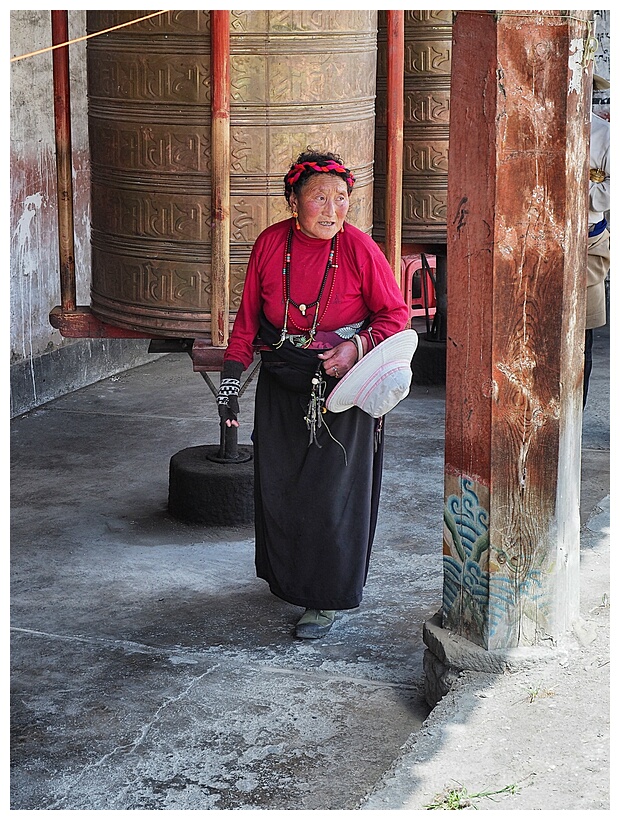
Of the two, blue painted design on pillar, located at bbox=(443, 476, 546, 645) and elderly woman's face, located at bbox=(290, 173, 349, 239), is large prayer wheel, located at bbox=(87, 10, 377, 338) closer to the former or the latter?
elderly woman's face, located at bbox=(290, 173, 349, 239)

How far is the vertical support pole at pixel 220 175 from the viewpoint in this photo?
467cm

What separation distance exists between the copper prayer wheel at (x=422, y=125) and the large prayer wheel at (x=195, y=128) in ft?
5.34

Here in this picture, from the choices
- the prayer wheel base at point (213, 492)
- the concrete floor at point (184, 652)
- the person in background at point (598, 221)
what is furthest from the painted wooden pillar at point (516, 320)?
the person in background at point (598, 221)

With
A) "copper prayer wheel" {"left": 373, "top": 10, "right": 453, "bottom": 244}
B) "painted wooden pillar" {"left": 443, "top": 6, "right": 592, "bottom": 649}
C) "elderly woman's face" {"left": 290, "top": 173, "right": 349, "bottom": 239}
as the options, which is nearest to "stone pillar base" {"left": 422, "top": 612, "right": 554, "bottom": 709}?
"painted wooden pillar" {"left": 443, "top": 6, "right": 592, "bottom": 649}

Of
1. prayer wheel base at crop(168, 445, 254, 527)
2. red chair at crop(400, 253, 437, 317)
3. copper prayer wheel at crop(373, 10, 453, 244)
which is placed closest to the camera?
prayer wheel base at crop(168, 445, 254, 527)

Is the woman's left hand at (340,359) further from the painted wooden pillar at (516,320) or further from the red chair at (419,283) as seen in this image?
the red chair at (419,283)

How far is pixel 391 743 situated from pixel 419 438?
11.5ft

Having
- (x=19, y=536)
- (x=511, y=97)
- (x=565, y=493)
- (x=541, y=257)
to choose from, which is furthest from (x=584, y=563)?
(x=19, y=536)

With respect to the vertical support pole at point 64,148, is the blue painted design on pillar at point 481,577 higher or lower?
lower

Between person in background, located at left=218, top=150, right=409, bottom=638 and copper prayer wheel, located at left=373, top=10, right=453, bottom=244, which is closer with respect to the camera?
person in background, located at left=218, top=150, right=409, bottom=638

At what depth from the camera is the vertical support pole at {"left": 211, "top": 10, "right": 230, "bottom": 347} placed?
15.3ft

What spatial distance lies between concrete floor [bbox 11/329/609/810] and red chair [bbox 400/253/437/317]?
1.32 m

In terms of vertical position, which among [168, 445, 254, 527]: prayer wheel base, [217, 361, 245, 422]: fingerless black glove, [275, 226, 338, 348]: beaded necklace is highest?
[275, 226, 338, 348]: beaded necklace

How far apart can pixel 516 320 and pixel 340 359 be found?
0.84 m
